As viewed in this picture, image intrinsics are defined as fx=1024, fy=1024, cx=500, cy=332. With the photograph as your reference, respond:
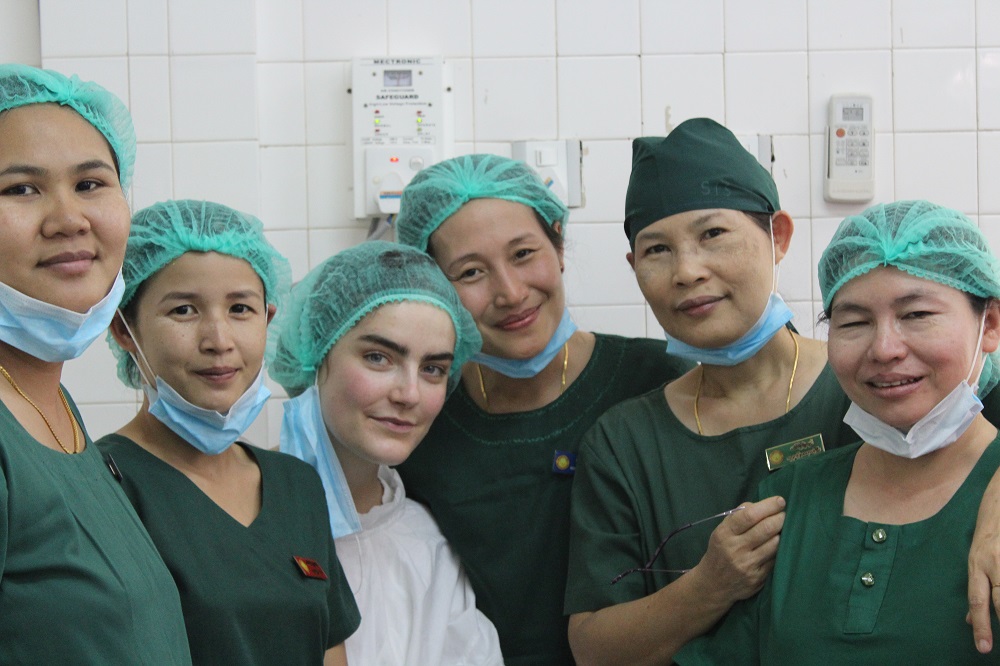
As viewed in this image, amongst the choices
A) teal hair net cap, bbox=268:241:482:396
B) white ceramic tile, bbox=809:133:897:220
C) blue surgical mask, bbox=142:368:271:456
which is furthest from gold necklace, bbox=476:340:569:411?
white ceramic tile, bbox=809:133:897:220

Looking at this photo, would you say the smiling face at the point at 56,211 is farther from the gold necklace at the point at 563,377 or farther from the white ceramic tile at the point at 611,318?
the white ceramic tile at the point at 611,318

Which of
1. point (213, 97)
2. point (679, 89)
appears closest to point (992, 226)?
point (679, 89)

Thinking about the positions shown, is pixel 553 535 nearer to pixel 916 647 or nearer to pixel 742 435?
pixel 742 435

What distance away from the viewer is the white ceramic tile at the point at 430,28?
292 cm

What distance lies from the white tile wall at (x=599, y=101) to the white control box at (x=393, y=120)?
8 cm

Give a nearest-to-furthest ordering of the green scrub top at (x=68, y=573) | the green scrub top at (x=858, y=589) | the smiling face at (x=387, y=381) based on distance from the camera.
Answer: the green scrub top at (x=68, y=573)
the green scrub top at (x=858, y=589)
the smiling face at (x=387, y=381)

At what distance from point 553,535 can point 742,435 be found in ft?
1.59

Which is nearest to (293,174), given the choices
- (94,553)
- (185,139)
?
(185,139)

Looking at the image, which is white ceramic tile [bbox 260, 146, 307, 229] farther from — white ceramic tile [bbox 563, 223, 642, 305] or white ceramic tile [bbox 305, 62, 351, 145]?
white ceramic tile [bbox 563, 223, 642, 305]

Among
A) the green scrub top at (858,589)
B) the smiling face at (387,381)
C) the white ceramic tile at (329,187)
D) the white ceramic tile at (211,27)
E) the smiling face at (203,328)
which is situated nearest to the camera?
the green scrub top at (858,589)

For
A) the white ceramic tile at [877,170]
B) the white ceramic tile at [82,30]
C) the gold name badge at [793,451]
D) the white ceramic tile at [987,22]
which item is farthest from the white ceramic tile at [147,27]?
the white ceramic tile at [987,22]

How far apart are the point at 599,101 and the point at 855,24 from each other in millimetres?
752

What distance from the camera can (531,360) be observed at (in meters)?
2.25

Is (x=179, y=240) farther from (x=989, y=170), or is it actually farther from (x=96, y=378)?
(x=989, y=170)
